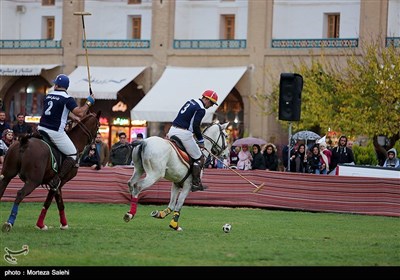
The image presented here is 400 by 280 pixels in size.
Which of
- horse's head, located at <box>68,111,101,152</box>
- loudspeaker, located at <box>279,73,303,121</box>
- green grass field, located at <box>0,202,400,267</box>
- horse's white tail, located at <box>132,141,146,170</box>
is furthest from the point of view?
loudspeaker, located at <box>279,73,303,121</box>

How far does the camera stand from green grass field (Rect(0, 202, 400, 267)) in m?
16.9

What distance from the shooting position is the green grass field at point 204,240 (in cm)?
1686

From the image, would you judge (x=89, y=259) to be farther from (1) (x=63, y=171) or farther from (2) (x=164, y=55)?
(2) (x=164, y=55)

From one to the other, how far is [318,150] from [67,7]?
2583 centimetres

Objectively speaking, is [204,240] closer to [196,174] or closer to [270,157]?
[196,174]

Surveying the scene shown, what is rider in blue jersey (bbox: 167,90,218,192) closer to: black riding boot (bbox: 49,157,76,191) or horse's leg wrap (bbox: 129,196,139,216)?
horse's leg wrap (bbox: 129,196,139,216)

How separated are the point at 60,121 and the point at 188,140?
301 cm

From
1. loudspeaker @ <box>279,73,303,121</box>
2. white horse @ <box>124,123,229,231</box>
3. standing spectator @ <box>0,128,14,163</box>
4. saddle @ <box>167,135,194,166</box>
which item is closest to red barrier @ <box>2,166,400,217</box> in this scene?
standing spectator @ <box>0,128,14,163</box>

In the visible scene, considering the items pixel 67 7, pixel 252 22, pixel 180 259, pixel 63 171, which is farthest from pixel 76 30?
pixel 180 259

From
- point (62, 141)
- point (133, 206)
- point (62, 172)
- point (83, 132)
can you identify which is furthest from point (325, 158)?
point (62, 141)

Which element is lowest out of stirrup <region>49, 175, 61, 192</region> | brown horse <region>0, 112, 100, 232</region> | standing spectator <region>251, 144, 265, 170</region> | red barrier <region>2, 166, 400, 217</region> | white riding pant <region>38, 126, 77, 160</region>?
red barrier <region>2, 166, 400, 217</region>

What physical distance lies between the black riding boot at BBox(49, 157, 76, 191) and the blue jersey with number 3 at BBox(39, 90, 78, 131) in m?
0.59

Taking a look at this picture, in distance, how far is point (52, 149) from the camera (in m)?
21.2
